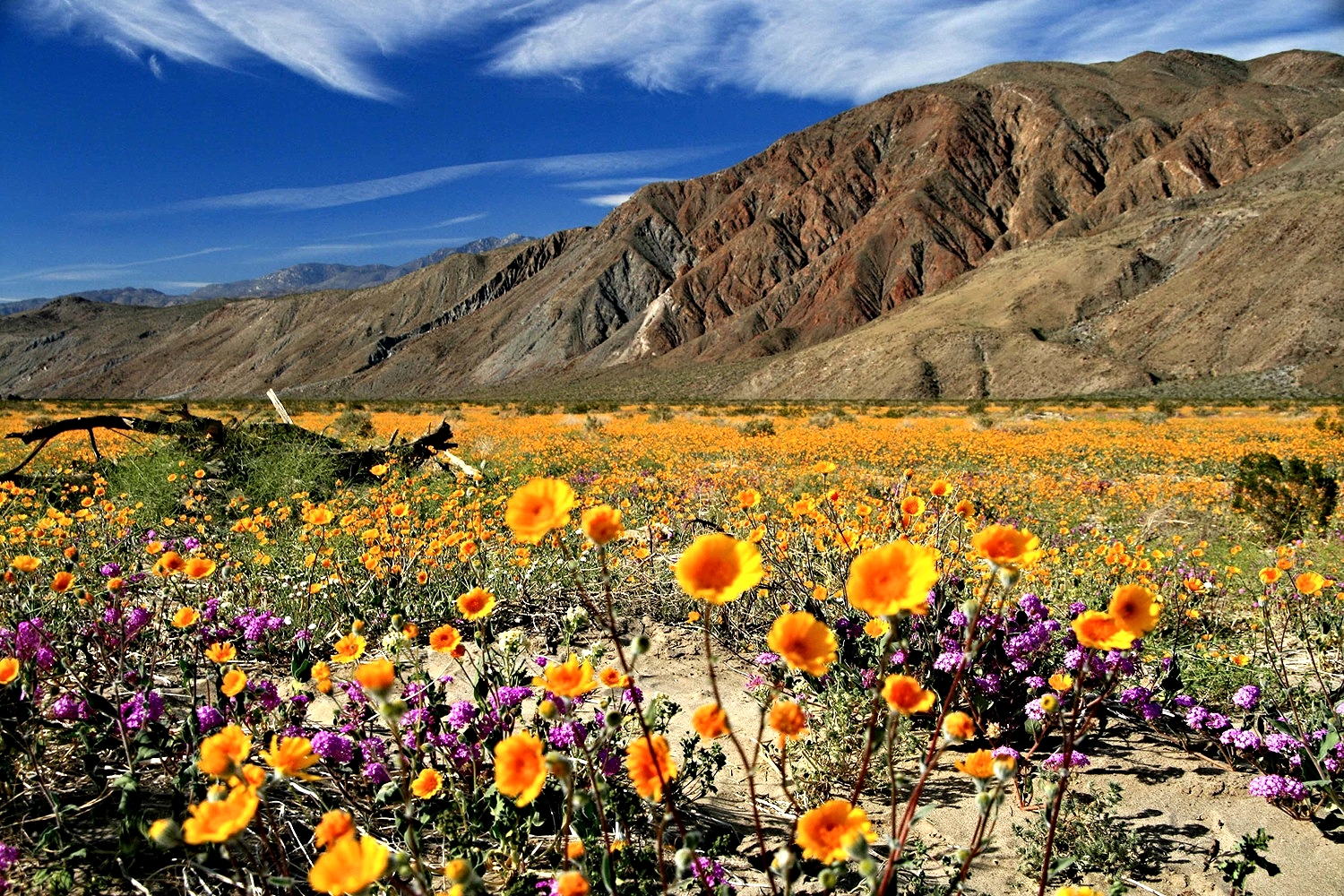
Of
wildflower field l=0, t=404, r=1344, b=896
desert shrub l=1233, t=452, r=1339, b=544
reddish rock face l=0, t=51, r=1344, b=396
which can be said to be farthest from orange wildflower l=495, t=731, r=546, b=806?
reddish rock face l=0, t=51, r=1344, b=396

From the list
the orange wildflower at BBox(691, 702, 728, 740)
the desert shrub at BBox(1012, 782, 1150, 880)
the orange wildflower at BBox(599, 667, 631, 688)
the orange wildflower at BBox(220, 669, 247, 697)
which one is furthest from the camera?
the desert shrub at BBox(1012, 782, 1150, 880)

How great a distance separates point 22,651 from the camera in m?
2.42

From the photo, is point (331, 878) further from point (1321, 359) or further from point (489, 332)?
point (489, 332)

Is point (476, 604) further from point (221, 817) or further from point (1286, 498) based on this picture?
point (1286, 498)

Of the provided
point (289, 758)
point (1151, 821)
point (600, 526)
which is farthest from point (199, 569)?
point (1151, 821)

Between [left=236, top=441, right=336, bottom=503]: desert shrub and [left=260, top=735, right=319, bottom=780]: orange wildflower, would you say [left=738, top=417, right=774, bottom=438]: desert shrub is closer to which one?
[left=236, top=441, right=336, bottom=503]: desert shrub

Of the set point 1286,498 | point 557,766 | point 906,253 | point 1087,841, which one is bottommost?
point 1286,498

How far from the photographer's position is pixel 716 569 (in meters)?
1.28

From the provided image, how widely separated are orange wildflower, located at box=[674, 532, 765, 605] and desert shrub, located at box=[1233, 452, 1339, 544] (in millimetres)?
6980

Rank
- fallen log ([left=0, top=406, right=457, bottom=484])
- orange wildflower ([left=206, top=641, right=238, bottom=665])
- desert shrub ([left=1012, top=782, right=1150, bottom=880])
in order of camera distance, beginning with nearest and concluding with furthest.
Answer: desert shrub ([left=1012, top=782, right=1150, bottom=880]) → orange wildflower ([left=206, top=641, right=238, bottom=665]) → fallen log ([left=0, top=406, right=457, bottom=484])

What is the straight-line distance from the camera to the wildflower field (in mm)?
1353

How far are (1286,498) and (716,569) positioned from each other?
7875mm

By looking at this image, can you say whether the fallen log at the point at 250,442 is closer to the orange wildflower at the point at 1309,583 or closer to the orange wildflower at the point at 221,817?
the orange wildflower at the point at 221,817

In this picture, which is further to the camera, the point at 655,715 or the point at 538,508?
the point at 655,715
